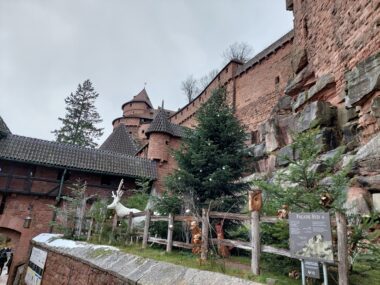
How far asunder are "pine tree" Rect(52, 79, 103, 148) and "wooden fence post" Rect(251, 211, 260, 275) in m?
28.6

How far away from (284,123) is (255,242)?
9032 millimetres

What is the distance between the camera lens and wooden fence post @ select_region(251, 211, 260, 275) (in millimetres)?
3777

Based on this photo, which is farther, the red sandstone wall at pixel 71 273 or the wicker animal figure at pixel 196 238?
the red sandstone wall at pixel 71 273

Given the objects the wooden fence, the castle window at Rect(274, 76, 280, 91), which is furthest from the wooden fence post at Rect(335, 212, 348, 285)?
the castle window at Rect(274, 76, 280, 91)

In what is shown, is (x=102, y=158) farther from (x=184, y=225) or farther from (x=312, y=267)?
(x=312, y=267)

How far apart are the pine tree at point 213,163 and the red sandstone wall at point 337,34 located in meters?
4.11

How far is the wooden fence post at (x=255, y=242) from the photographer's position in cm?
378

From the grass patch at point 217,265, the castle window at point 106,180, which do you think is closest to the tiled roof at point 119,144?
the castle window at point 106,180

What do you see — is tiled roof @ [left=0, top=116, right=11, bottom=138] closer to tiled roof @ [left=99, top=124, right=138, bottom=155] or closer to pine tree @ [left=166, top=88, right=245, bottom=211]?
tiled roof @ [left=99, top=124, right=138, bottom=155]

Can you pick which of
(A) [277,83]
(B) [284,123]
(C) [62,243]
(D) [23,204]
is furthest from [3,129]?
(A) [277,83]

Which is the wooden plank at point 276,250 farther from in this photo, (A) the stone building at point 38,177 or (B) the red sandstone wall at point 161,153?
(B) the red sandstone wall at point 161,153

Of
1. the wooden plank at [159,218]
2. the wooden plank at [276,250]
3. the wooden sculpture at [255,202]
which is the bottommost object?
the wooden plank at [276,250]

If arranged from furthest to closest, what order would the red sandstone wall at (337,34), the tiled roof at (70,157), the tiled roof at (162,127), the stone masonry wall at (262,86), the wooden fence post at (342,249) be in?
the stone masonry wall at (262,86) → the tiled roof at (162,127) → the tiled roof at (70,157) → the red sandstone wall at (337,34) → the wooden fence post at (342,249)

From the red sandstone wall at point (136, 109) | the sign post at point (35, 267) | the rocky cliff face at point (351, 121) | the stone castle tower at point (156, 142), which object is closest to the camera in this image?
the rocky cliff face at point (351, 121)
